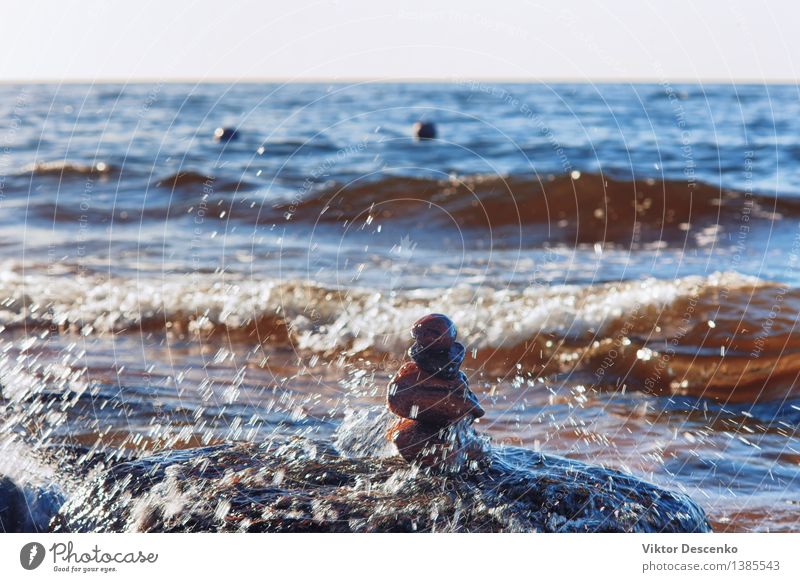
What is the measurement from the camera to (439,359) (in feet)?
13.7

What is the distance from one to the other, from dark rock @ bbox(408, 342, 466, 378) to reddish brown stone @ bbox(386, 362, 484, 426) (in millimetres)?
34

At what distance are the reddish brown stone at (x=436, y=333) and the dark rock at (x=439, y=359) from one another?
0.03 m

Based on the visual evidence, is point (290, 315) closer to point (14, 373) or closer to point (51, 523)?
point (14, 373)

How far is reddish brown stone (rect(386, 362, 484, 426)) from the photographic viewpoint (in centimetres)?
416

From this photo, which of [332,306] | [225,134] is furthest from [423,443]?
[225,134]

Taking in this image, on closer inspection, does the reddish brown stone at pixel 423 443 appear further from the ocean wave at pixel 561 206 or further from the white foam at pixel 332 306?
the ocean wave at pixel 561 206

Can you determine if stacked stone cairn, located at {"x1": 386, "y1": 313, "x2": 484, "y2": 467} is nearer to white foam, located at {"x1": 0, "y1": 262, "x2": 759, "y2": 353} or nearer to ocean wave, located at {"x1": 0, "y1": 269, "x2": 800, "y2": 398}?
ocean wave, located at {"x1": 0, "y1": 269, "x2": 800, "y2": 398}

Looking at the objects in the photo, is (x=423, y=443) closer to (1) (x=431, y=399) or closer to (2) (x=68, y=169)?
(1) (x=431, y=399)

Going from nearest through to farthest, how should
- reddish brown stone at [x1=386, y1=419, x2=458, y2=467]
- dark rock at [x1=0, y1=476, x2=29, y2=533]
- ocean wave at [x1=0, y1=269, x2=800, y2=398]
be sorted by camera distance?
dark rock at [x1=0, y1=476, x2=29, y2=533], reddish brown stone at [x1=386, y1=419, x2=458, y2=467], ocean wave at [x1=0, y1=269, x2=800, y2=398]

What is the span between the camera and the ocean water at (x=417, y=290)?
5.48 metres

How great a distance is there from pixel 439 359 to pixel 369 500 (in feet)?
2.52

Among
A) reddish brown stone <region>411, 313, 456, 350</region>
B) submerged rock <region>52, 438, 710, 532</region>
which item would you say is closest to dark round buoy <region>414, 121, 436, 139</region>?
reddish brown stone <region>411, 313, 456, 350</region>

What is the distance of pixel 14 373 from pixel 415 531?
3.82 m

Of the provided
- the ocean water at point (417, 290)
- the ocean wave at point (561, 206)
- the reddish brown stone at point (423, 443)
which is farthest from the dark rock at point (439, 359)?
the ocean wave at point (561, 206)
